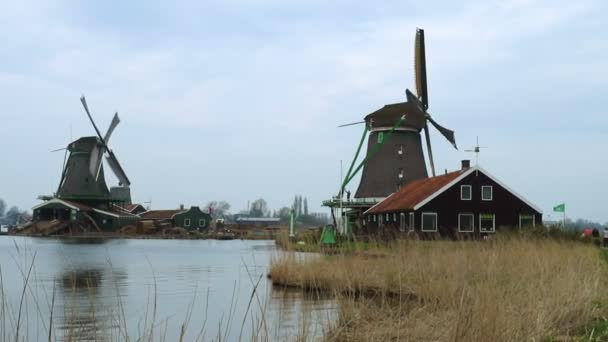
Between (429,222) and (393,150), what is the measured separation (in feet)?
32.2

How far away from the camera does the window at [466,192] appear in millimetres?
27500

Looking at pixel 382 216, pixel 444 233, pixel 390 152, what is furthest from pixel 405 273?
pixel 390 152

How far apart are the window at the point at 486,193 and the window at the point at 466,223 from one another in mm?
903

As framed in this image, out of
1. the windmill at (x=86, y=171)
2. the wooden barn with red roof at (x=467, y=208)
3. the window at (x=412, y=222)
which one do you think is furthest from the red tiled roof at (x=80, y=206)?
the window at (x=412, y=222)

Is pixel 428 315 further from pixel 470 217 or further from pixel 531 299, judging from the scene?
pixel 470 217

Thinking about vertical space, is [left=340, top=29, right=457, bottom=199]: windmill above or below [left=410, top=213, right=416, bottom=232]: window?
above

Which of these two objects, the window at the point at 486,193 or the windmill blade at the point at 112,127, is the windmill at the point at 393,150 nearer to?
the window at the point at 486,193

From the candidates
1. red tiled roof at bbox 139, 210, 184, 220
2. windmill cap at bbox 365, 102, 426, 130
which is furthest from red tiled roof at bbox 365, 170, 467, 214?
red tiled roof at bbox 139, 210, 184, 220

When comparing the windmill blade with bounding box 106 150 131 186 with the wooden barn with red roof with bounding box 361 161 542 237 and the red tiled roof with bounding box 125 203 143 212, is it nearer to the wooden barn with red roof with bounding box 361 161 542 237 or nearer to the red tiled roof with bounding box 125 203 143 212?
the red tiled roof with bounding box 125 203 143 212

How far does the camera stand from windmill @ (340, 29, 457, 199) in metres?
36.5

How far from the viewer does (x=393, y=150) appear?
120 feet

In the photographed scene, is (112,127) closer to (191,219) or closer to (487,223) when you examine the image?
(191,219)

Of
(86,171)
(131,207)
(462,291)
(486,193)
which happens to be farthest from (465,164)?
(131,207)

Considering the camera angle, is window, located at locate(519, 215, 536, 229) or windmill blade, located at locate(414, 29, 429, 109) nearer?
window, located at locate(519, 215, 536, 229)
